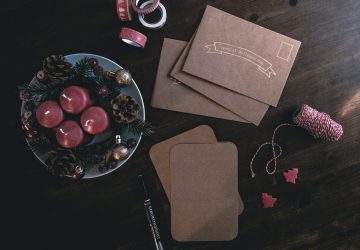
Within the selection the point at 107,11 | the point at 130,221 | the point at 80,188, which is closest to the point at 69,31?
the point at 107,11

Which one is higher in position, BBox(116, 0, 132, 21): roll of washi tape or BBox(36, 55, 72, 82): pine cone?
BBox(116, 0, 132, 21): roll of washi tape

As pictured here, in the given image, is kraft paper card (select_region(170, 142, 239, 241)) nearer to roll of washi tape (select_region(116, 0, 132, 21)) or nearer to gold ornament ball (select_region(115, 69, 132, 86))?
gold ornament ball (select_region(115, 69, 132, 86))

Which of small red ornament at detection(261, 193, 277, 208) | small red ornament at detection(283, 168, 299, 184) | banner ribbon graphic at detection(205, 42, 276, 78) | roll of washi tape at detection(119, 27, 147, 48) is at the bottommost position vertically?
small red ornament at detection(261, 193, 277, 208)

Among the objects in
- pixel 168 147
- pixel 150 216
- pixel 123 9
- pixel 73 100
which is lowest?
pixel 150 216

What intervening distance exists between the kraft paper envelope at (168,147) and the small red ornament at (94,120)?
0.16m

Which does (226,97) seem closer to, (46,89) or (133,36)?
(133,36)

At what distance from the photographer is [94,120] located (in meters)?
0.72

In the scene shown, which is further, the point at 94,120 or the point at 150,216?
the point at 150,216

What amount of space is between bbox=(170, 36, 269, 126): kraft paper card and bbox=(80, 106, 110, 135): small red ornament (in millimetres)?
217

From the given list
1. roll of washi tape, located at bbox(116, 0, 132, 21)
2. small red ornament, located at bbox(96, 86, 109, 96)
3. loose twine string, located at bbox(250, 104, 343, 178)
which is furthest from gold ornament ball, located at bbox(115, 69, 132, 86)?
loose twine string, located at bbox(250, 104, 343, 178)

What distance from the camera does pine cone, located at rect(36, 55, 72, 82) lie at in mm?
720

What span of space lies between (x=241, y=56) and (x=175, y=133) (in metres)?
0.25

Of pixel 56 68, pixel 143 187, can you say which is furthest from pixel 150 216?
pixel 56 68

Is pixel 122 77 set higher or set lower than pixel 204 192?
higher
